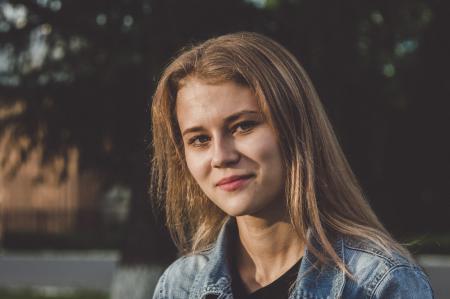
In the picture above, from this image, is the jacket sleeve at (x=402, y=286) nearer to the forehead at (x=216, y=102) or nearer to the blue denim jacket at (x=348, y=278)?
the blue denim jacket at (x=348, y=278)

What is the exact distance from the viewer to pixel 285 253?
2123 millimetres

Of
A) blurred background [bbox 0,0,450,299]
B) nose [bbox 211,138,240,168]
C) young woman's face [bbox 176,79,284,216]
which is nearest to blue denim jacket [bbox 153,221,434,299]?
young woman's face [bbox 176,79,284,216]

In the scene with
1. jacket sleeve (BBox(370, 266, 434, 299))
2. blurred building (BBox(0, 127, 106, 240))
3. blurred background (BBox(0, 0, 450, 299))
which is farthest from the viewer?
blurred building (BBox(0, 127, 106, 240))

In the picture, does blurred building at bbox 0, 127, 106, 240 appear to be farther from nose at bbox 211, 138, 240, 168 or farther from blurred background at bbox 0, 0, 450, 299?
nose at bbox 211, 138, 240, 168

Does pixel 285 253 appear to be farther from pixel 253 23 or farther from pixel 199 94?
pixel 253 23

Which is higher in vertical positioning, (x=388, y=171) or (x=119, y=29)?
(x=119, y=29)

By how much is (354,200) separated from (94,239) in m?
21.3

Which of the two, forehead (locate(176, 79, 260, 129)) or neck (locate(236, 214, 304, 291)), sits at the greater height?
forehead (locate(176, 79, 260, 129))

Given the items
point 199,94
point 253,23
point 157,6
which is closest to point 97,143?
point 157,6

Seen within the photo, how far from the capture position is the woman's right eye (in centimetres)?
210

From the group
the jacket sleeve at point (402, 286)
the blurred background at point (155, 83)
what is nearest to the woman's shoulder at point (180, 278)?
the jacket sleeve at point (402, 286)

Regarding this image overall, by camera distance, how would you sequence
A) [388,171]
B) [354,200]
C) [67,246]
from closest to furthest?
[354,200] → [388,171] → [67,246]

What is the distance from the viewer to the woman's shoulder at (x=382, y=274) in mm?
1879

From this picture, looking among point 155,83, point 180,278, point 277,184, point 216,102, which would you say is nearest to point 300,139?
point 277,184
